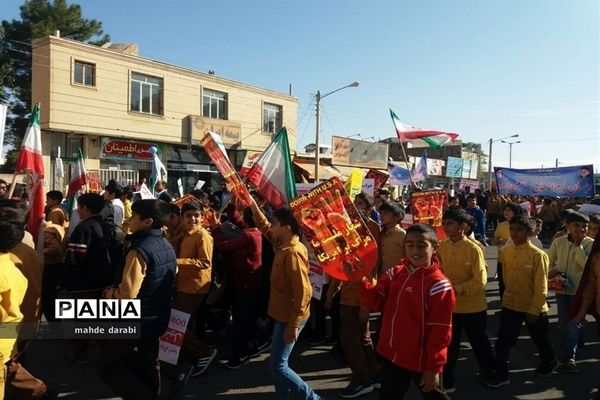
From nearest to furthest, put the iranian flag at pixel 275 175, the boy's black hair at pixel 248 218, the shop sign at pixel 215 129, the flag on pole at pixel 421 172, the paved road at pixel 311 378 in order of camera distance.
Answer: the paved road at pixel 311 378
the boy's black hair at pixel 248 218
the iranian flag at pixel 275 175
the flag on pole at pixel 421 172
the shop sign at pixel 215 129

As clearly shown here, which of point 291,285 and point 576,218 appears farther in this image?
point 576,218

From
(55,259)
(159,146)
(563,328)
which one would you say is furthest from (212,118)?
(563,328)

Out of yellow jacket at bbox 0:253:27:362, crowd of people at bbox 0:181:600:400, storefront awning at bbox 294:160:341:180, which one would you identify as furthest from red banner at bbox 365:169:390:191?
storefront awning at bbox 294:160:341:180

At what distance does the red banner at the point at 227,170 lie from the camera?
458 cm

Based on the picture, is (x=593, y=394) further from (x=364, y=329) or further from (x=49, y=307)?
Result: (x=49, y=307)

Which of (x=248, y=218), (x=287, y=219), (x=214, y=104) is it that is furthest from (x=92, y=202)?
(x=214, y=104)

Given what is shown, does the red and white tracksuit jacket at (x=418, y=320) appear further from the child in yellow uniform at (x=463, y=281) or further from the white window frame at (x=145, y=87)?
the white window frame at (x=145, y=87)

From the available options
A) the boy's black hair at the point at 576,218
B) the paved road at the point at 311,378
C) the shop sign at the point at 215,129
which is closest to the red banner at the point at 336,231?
the paved road at the point at 311,378

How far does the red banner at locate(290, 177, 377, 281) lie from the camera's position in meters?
3.96

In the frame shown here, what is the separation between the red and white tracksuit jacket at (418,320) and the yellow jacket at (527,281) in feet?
6.57

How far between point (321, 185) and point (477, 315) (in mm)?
1869

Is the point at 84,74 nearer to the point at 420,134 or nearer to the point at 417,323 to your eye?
the point at 420,134

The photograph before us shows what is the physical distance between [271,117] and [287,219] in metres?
23.8

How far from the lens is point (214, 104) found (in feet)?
78.9
